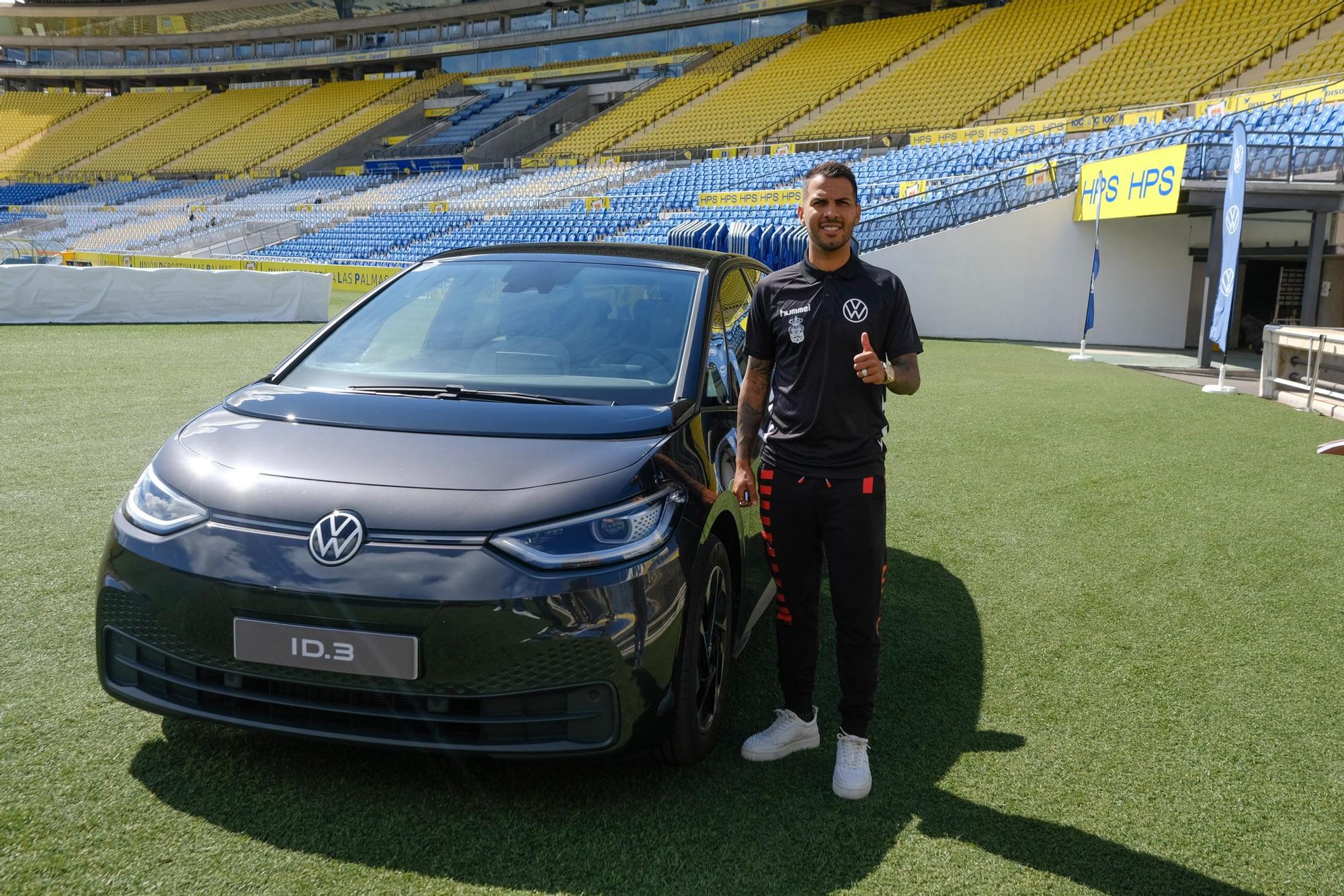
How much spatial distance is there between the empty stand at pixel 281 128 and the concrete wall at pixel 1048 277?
4061 centimetres

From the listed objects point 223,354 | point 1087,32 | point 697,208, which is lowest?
point 223,354

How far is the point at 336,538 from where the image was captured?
2.32 metres

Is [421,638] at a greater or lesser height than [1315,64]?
lesser

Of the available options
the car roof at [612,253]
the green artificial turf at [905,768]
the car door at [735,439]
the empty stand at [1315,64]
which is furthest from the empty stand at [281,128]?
the car door at [735,439]

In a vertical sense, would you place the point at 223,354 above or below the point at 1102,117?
below

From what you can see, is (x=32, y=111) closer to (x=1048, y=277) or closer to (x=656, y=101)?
(x=656, y=101)

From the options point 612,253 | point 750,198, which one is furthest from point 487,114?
point 612,253

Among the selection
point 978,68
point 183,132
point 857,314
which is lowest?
point 857,314

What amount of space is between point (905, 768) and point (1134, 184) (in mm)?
13800

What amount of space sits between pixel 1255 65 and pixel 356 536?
93.4 ft

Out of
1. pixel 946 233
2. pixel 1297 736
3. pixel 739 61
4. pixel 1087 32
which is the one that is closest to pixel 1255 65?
pixel 1087 32

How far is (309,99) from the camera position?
178 feet

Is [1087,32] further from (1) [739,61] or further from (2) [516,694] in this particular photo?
(2) [516,694]

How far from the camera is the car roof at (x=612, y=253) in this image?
Result: 12.1ft
